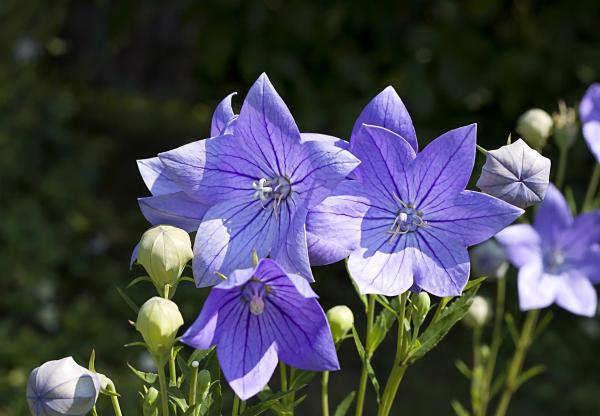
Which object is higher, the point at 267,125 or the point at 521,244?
the point at 267,125

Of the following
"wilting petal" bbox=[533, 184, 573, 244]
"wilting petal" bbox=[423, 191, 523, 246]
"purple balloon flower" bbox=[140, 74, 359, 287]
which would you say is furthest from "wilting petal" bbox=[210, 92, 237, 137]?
"wilting petal" bbox=[533, 184, 573, 244]

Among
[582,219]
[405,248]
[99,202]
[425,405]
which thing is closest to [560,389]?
[425,405]

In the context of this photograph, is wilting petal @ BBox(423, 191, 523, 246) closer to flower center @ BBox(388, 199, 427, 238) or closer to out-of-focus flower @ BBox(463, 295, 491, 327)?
flower center @ BBox(388, 199, 427, 238)

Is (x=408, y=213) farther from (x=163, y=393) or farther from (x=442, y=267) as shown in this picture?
(x=163, y=393)

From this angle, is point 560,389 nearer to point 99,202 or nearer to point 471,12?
point 471,12

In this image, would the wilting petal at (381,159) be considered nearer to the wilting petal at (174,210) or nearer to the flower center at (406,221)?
the flower center at (406,221)

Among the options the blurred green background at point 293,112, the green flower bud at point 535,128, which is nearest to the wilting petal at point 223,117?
the green flower bud at point 535,128

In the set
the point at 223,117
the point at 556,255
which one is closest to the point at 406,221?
the point at 223,117
